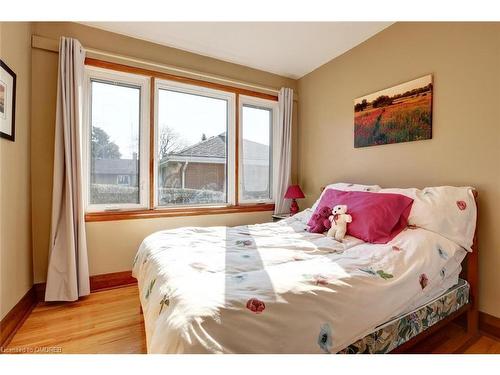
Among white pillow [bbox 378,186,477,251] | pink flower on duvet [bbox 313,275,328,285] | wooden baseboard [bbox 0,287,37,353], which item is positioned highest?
white pillow [bbox 378,186,477,251]

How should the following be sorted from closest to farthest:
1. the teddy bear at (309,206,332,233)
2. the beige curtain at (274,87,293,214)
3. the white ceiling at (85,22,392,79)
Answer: the teddy bear at (309,206,332,233)
the white ceiling at (85,22,392,79)
the beige curtain at (274,87,293,214)

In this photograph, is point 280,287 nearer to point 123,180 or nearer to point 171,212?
point 171,212

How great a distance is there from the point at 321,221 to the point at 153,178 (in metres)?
1.74

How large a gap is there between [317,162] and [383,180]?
93 centimetres

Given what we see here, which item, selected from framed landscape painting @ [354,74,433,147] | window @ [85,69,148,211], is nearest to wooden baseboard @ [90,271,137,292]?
window @ [85,69,148,211]

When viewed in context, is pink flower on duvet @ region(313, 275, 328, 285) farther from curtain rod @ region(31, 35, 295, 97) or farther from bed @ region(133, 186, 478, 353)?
curtain rod @ region(31, 35, 295, 97)

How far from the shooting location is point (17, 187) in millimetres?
1877

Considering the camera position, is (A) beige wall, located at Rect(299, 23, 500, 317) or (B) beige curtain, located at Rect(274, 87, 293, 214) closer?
(A) beige wall, located at Rect(299, 23, 500, 317)

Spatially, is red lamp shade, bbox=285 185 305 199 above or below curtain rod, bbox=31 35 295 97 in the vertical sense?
below

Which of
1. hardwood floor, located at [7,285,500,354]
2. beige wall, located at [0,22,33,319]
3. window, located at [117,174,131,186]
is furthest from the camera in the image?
window, located at [117,174,131,186]

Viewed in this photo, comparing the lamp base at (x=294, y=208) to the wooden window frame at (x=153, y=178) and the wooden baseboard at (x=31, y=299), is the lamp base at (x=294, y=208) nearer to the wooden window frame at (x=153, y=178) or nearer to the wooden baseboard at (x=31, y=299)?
the wooden window frame at (x=153, y=178)

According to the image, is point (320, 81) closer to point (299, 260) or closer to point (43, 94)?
point (299, 260)

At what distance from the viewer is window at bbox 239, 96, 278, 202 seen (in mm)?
3182
